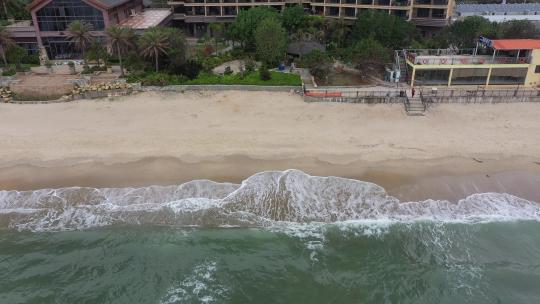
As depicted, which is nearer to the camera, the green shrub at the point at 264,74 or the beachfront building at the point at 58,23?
the green shrub at the point at 264,74

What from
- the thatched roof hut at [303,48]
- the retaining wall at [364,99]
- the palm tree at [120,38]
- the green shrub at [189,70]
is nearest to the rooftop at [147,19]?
the palm tree at [120,38]

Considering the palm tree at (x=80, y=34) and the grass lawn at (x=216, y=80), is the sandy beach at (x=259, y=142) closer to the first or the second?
the grass lawn at (x=216, y=80)

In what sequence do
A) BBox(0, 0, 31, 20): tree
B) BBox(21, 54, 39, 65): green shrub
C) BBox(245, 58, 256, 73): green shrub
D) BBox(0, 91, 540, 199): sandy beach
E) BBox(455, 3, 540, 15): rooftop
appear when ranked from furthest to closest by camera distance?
BBox(455, 3, 540, 15): rooftop
BBox(0, 0, 31, 20): tree
BBox(21, 54, 39, 65): green shrub
BBox(245, 58, 256, 73): green shrub
BBox(0, 91, 540, 199): sandy beach

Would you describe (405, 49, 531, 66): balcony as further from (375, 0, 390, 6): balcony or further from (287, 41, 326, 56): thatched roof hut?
(375, 0, 390, 6): balcony

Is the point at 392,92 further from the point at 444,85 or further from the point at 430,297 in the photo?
the point at 430,297

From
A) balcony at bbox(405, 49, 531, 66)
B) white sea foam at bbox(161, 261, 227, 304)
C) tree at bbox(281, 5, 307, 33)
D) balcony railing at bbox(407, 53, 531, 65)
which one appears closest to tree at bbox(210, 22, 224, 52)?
tree at bbox(281, 5, 307, 33)
